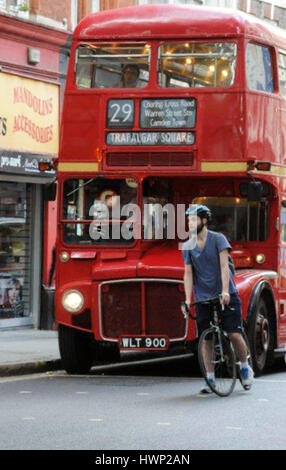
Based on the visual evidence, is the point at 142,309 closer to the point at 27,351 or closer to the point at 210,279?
the point at 210,279

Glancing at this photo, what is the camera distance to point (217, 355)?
15.2 m

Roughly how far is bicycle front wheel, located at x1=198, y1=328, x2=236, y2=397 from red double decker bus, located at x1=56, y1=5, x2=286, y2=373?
1893mm

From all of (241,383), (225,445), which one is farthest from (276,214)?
(225,445)

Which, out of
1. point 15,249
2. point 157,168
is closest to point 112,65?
point 157,168

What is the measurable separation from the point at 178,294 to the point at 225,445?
20.4ft

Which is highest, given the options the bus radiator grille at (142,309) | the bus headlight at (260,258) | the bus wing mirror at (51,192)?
the bus wing mirror at (51,192)

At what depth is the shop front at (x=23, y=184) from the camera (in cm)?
2445

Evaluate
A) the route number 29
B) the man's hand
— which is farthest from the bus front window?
the man's hand

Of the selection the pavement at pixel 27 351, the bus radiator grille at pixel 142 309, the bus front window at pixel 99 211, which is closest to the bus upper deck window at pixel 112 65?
the bus front window at pixel 99 211

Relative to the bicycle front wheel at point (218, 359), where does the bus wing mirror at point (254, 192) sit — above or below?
above

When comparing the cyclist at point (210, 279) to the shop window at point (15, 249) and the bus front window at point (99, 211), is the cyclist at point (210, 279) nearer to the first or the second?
the bus front window at point (99, 211)

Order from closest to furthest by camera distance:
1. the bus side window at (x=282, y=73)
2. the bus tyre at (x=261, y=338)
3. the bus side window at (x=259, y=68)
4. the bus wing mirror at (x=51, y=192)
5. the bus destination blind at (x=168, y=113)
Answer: the bus tyre at (x=261, y=338), the bus destination blind at (x=168, y=113), the bus side window at (x=259, y=68), the bus wing mirror at (x=51, y=192), the bus side window at (x=282, y=73)

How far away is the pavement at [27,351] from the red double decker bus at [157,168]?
569 millimetres

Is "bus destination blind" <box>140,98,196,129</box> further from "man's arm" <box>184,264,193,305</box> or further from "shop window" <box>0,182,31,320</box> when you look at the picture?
"shop window" <box>0,182,31,320</box>
